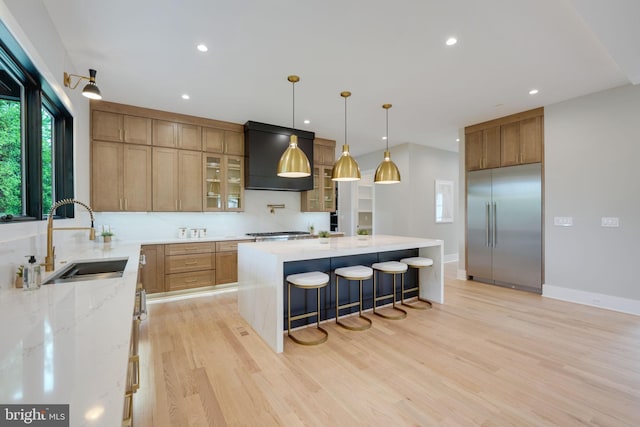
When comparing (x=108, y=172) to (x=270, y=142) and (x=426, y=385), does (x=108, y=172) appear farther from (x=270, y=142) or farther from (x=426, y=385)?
(x=426, y=385)

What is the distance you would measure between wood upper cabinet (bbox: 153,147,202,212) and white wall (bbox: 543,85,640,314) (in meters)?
5.28

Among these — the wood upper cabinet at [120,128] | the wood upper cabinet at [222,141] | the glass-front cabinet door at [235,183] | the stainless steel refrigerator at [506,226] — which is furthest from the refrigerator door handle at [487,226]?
the wood upper cabinet at [120,128]

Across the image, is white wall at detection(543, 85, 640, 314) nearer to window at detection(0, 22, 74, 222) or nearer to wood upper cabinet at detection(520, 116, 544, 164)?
wood upper cabinet at detection(520, 116, 544, 164)

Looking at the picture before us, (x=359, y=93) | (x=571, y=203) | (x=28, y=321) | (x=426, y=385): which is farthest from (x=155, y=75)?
(x=571, y=203)

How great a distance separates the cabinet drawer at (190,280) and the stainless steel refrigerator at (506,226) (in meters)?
4.39

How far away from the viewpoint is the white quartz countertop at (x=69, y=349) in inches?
24.6

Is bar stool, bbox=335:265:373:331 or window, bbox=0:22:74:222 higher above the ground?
window, bbox=0:22:74:222

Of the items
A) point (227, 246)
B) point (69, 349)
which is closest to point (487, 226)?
point (227, 246)

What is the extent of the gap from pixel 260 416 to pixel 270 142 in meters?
4.00

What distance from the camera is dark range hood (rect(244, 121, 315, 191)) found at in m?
4.74

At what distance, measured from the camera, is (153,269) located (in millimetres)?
3938

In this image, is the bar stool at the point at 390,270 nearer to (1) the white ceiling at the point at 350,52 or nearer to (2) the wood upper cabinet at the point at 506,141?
(1) the white ceiling at the point at 350,52

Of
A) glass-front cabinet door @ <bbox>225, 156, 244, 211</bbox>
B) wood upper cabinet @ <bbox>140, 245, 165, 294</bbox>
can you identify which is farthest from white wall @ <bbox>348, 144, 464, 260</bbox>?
wood upper cabinet @ <bbox>140, 245, 165, 294</bbox>

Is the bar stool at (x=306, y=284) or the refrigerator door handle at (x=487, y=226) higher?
the refrigerator door handle at (x=487, y=226)
